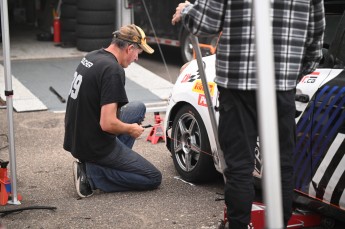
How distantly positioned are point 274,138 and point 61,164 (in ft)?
14.7

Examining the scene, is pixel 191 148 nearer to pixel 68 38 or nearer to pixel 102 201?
pixel 102 201

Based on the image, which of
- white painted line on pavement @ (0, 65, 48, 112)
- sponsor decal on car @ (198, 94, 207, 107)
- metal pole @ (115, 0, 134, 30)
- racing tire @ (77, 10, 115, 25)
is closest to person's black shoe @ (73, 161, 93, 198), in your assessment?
sponsor decal on car @ (198, 94, 207, 107)

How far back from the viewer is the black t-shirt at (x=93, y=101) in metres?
5.08

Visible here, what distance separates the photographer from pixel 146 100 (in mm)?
9484

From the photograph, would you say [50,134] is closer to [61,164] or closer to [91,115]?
[61,164]

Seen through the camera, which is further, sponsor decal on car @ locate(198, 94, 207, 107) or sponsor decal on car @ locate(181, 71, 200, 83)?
sponsor decal on car @ locate(181, 71, 200, 83)

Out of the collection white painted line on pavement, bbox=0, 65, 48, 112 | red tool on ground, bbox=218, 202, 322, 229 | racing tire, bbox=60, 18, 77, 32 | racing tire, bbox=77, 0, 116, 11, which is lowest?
white painted line on pavement, bbox=0, 65, 48, 112

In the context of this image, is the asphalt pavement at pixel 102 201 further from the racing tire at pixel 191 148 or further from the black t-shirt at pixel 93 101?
the black t-shirt at pixel 93 101

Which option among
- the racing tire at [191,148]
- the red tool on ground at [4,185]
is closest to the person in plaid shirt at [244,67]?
the racing tire at [191,148]

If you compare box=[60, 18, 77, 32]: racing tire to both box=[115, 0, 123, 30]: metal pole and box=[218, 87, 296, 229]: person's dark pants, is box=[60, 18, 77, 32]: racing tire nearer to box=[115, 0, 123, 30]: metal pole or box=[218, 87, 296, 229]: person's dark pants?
box=[115, 0, 123, 30]: metal pole

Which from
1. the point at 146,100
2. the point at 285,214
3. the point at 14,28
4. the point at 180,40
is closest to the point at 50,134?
the point at 146,100

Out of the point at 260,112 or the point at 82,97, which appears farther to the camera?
the point at 82,97

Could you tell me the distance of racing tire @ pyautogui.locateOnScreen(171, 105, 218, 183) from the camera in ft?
17.9

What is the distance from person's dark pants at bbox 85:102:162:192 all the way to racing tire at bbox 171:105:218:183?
0.32 meters
